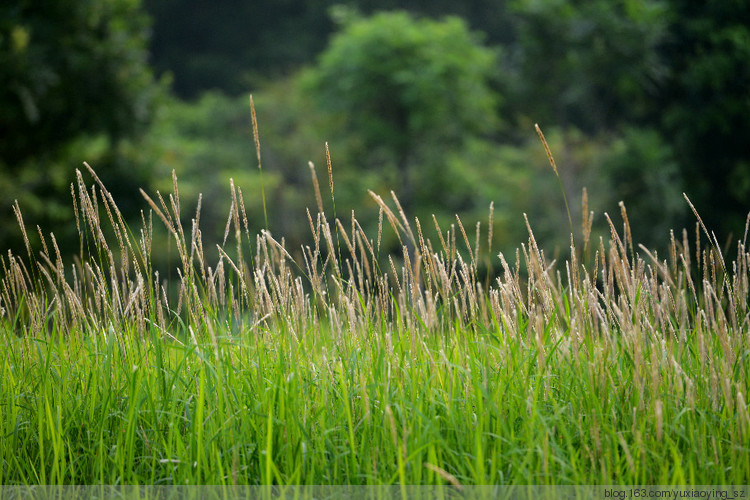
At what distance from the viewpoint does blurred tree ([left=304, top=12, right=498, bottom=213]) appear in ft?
57.6

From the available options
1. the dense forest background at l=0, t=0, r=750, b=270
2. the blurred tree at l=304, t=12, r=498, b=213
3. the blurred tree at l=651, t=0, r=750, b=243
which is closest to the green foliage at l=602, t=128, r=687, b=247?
the dense forest background at l=0, t=0, r=750, b=270

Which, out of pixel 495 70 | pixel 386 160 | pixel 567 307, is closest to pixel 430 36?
pixel 495 70

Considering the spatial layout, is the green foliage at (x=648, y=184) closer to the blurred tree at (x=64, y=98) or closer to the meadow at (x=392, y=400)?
the blurred tree at (x=64, y=98)

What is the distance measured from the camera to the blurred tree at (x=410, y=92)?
1756 centimetres

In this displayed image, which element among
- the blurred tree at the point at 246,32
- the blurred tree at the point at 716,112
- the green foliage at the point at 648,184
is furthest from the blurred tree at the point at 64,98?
the blurred tree at the point at 246,32

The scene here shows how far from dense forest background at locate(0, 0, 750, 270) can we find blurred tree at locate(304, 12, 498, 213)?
61 mm

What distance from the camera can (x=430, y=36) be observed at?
1775cm

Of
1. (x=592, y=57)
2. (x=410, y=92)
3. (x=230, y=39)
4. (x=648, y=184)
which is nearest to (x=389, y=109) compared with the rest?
(x=410, y=92)

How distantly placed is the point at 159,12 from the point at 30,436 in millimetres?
26263

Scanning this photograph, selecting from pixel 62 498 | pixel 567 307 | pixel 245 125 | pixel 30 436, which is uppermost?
pixel 245 125

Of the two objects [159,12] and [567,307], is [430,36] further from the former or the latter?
[567,307]

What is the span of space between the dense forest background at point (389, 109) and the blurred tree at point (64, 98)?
32mm

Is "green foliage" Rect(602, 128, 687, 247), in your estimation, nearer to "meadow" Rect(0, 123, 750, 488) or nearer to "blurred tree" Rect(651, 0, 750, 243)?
"blurred tree" Rect(651, 0, 750, 243)

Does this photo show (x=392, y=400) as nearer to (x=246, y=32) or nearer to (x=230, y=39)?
(x=230, y=39)
